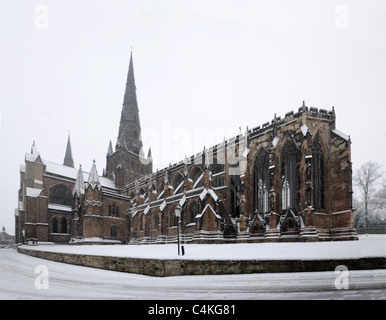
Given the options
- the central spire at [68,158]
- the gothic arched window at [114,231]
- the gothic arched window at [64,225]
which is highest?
the central spire at [68,158]

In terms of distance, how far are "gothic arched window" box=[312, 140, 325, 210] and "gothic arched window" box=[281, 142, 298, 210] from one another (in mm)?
1474

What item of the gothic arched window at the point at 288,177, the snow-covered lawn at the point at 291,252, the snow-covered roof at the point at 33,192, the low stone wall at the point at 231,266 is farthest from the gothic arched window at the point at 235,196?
the snow-covered roof at the point at 33,192

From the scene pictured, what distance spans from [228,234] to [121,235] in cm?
2444

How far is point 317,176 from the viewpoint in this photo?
25.5 metres

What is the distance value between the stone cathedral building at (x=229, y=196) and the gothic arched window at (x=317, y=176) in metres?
0.08

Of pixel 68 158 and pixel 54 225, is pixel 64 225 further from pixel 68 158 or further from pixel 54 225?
pixel 68 158

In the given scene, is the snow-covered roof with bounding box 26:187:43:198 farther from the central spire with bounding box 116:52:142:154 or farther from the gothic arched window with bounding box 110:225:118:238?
the central spire with bounding box 116:52:142:154

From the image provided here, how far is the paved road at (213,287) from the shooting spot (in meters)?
8.05

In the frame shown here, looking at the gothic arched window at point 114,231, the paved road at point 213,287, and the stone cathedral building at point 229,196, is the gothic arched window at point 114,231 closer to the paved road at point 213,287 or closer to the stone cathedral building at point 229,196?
the stone cathedral building at point 229,196

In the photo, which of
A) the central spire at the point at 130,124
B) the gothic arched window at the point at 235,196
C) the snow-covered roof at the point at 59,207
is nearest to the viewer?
the gothic arched window at the point at 235,196

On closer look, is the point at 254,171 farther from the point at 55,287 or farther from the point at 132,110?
the point at 132,110

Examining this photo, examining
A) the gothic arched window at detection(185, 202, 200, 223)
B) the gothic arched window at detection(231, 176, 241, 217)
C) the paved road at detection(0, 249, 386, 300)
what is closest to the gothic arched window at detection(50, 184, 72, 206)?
the gothic arched window at detection(185, 202, 200, 223)

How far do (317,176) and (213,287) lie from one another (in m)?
18.8
